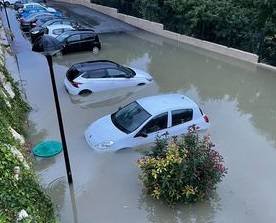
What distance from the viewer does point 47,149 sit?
12047mm

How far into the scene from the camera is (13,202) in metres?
7.43

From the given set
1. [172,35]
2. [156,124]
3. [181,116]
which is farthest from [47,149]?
[172,35]

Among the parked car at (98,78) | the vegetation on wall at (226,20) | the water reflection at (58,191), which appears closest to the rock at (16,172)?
the water reflection at (58,191)

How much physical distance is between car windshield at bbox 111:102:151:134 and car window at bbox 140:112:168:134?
202 millimetres

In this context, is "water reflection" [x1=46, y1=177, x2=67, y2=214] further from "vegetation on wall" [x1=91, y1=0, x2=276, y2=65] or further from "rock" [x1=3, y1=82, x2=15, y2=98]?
"vegetation on wall" [x1=91, y1=0, x2=276, y2=65]

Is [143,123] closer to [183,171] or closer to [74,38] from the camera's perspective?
[183,171]

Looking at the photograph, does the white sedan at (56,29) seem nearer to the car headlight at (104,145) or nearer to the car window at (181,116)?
the car headlight at (104,145)

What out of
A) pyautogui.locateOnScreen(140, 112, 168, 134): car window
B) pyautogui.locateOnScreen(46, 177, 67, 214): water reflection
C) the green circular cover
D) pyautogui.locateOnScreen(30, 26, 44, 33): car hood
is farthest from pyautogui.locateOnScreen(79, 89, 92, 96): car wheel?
pyautogui.locateOnScreen(30, 26, 44, 33): car hood

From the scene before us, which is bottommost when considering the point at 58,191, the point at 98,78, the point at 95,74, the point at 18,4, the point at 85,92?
the point at 58,191

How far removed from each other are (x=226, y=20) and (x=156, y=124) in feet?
40.5

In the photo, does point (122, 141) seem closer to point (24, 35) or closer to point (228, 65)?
point (228, 65)

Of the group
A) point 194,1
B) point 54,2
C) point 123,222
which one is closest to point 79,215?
point 123,222

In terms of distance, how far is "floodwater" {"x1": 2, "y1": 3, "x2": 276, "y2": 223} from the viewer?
9930 millimetres

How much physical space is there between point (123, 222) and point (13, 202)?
121 inches
